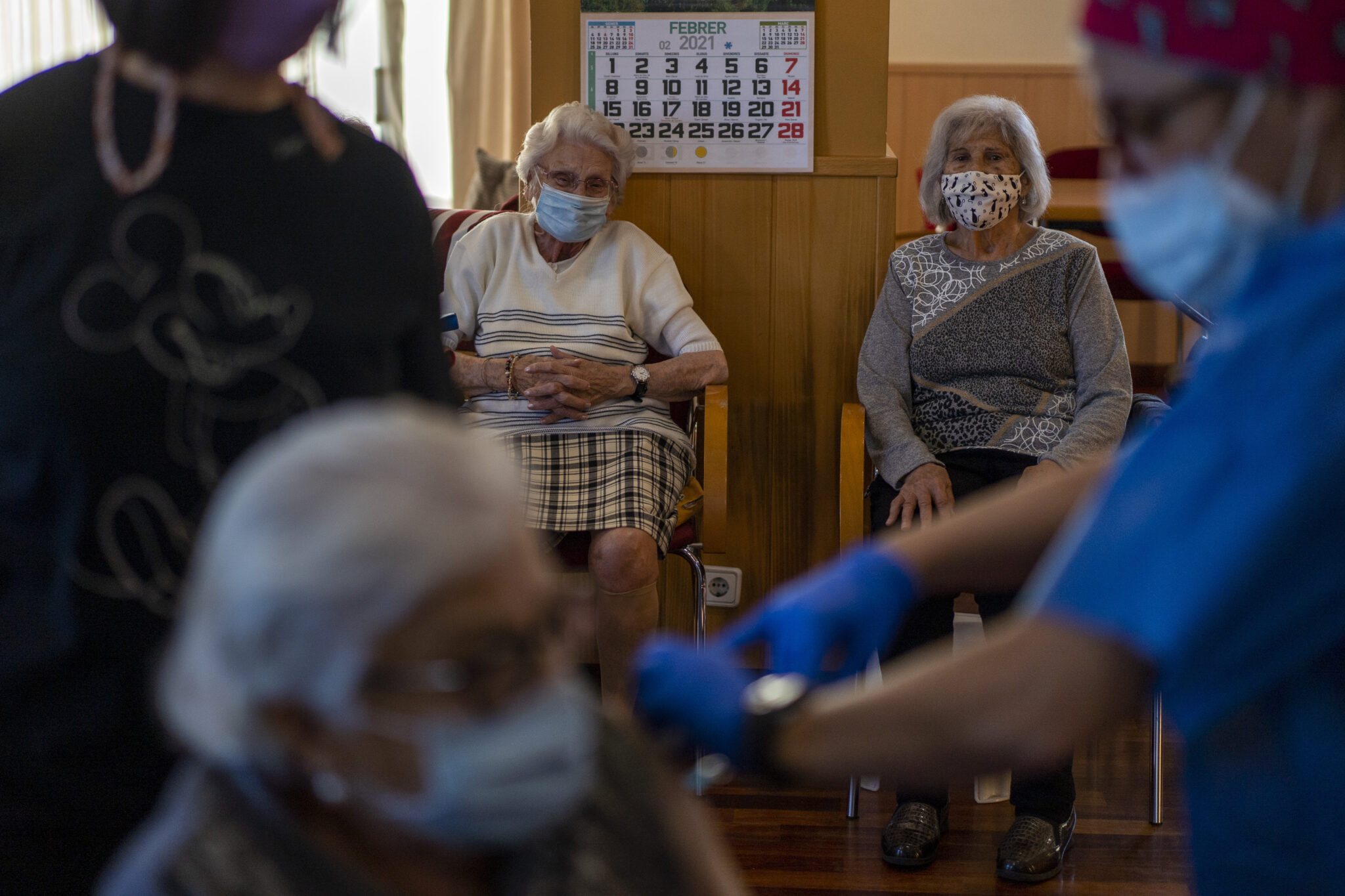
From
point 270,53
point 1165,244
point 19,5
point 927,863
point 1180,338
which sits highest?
point 19,5

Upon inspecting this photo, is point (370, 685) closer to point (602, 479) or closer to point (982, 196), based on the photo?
point (602, 479)

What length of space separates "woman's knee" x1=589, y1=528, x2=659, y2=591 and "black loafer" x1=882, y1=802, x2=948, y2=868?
0.67 m

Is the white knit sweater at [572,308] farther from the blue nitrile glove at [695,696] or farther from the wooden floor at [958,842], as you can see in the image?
the blue nitrile glove at [695,696]

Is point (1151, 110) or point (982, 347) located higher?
point (1151, 110)

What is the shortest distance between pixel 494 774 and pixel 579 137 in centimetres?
227

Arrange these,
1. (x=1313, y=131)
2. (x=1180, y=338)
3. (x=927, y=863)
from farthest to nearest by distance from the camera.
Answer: (x=1180, y=338)
(x=927, y=863)
(x=1313, y=131)

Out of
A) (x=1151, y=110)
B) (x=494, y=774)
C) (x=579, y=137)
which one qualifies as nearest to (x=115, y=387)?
(x=494, y=774)

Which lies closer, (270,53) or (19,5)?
(270,53)

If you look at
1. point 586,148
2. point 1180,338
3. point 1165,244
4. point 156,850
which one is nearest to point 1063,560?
point 1165,244

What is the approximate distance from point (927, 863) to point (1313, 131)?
1.84m

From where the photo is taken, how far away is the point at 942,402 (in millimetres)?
2717

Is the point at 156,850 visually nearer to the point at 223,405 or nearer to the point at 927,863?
the point at 223,405

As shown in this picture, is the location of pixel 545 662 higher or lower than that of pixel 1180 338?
higher

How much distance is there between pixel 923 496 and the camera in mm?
2561
